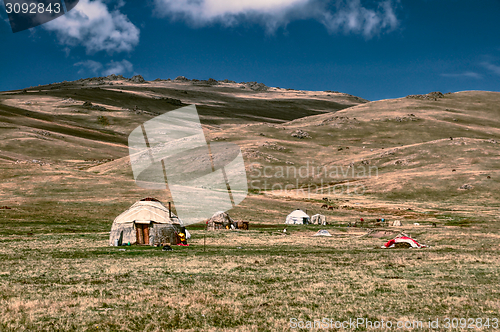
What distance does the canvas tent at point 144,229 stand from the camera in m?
34.2

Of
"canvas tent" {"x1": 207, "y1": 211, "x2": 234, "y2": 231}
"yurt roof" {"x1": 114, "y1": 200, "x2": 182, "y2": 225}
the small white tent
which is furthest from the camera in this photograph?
the small white tent

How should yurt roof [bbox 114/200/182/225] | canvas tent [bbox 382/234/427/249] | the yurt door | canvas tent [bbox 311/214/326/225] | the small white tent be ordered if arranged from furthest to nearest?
canvas tent [bbox 311/214/326/225], the small white tent, the yurt door, yurt roof [bbox 114/200/182/225], canvas tent [bbox 382/234/427/249]

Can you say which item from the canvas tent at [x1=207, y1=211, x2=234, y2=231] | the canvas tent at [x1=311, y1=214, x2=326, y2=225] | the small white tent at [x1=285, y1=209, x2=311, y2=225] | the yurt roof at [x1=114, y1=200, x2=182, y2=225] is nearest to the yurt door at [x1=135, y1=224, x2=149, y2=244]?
the yurt roof at [x1=114, y1=200, x2=182, y2=225]

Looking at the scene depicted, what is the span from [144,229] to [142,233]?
376mm

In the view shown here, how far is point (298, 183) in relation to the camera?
4333 inches

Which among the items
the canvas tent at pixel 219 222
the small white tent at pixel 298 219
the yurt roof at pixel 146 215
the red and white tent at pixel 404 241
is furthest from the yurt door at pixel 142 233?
the small white tent at pixel 298 219

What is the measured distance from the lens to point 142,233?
34.8m

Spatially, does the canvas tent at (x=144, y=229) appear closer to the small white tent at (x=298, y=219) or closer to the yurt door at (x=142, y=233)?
the yurt door at (x=142, y=233)

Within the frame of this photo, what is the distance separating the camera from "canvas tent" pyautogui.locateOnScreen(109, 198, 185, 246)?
34.2 m

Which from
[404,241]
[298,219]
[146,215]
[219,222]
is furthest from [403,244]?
[298,219]

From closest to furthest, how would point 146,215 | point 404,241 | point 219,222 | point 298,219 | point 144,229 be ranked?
point 404,241
point 146,215
point 144,229
point 219,222
point 298,219

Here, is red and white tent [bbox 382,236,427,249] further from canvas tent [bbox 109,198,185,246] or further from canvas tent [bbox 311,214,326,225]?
canvas tent [bbox 311,214,326,225]

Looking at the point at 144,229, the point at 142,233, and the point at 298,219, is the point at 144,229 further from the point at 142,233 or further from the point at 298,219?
the point at 298,219

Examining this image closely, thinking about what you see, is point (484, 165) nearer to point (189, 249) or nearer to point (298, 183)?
point (298, 183)
